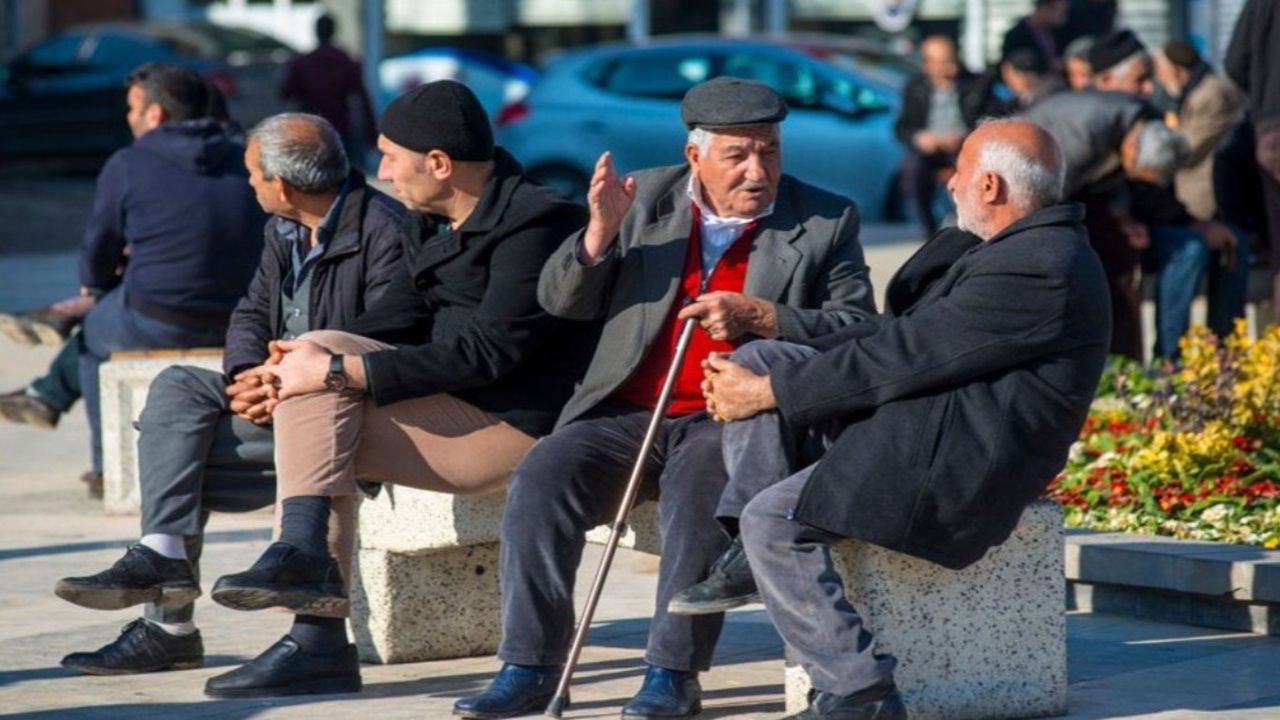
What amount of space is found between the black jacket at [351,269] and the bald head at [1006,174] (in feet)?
5.08

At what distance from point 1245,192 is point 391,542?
229 inches

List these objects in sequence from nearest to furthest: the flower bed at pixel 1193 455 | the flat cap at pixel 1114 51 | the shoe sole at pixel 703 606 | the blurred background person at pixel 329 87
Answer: the shoe sole at pixel 703 606, the flower bed at pixel 1193 455, the flat cap at pixel 1114 51, the blurred background person at pixel 329 87

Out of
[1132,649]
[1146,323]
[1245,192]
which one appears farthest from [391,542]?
[1146,323]

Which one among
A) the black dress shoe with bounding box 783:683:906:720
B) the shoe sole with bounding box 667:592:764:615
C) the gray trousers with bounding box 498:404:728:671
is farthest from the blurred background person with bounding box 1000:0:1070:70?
the black dress shoe with bounding box 783:683:906:720

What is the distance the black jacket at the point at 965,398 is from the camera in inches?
216

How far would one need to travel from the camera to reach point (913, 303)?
589 centimetres

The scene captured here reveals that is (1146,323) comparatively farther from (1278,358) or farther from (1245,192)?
(1278,358)

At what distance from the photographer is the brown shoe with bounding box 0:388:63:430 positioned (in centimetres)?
962

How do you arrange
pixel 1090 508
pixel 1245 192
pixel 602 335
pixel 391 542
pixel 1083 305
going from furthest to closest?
1. pixel 1245 192
2. pixel 1090 508
3. pixel 391 542
4. pixel 602 335
5. pixel 1083 305

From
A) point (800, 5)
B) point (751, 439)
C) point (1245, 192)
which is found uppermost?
point (751, 439)

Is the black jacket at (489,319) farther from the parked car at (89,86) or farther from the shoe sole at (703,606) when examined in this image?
the parked car at (89,86)

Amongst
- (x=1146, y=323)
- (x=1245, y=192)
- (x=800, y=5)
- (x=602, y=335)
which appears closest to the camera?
(x=602, y=335)

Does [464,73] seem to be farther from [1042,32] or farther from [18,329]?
[18,329]

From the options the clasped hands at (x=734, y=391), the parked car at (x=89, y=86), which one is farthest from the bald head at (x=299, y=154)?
the parked car at (x=89, y=86)
